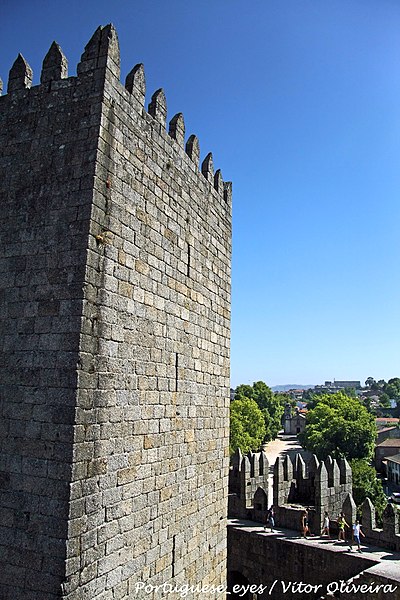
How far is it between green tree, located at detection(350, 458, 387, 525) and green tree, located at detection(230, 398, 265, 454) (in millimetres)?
9139

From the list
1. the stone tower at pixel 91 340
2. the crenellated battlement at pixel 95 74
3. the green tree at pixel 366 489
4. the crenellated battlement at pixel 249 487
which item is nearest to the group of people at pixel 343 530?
the crenellated battlement at pixel 249 487

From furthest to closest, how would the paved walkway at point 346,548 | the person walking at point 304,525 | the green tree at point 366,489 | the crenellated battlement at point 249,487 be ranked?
the green tree at point 366,489 < the crenellated battlement at point 249,487 < the person walking at point 304,525 < the paved walkway at point 346,548

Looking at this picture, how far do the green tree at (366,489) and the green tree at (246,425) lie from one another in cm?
914

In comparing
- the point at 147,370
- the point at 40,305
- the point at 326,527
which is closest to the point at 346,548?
the point at 326,527

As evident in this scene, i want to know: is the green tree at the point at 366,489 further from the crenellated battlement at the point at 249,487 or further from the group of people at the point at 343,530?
the group of people at the point at 343,530

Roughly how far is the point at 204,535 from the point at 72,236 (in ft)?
16.6

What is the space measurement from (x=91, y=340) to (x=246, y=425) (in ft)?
126

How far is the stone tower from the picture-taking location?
15.4 feet

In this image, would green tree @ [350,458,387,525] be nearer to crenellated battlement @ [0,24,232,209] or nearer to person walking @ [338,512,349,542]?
person walking @ [338,512,349,542]

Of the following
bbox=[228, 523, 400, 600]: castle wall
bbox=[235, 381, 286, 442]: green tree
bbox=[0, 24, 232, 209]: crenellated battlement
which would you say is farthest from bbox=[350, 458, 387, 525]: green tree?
bbox=[235, 381, 286, 442]: green tree

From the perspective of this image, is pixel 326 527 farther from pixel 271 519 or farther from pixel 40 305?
pixel 40 305

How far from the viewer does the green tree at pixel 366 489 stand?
26.6m

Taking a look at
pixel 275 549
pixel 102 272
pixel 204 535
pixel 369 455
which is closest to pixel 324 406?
pixel 369 455

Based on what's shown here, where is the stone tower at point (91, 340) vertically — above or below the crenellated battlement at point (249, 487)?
above
